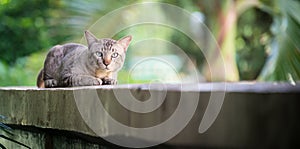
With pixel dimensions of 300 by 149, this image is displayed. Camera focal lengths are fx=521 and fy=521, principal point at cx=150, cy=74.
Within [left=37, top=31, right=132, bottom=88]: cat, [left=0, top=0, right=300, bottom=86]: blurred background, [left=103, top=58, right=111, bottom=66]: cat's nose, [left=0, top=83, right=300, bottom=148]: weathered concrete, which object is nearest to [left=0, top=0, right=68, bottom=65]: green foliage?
[left=0, top=0, right=300, bottom=86]: blurred background

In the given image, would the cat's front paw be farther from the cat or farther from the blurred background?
the blurred background

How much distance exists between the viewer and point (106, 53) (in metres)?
1.76

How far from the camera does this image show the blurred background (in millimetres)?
3607

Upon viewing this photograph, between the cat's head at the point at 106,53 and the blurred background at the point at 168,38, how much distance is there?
971 mm

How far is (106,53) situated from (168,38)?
4508 millimetres

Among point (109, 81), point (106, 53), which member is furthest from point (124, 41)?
point (109, 81)

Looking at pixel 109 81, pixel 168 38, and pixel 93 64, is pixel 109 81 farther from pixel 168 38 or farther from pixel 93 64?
pixel 168 38

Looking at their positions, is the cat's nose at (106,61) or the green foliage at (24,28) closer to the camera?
the cat's nose at (106,61)

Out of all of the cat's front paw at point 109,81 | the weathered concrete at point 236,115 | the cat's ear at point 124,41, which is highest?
the cat's ear at point 124,41

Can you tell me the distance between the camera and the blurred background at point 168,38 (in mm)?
3607

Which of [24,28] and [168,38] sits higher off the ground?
[24,28]

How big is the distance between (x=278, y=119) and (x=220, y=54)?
407 cm

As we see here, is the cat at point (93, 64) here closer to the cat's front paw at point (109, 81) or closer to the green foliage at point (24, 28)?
the cat's front paw at point (109, 81)

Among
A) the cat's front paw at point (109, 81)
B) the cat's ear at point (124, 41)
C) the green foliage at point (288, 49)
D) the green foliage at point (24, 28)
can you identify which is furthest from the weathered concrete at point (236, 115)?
the green foliage at point (24, 28)
